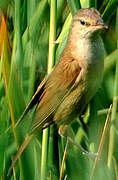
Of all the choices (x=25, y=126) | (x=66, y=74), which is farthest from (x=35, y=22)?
(x=25, y=126)

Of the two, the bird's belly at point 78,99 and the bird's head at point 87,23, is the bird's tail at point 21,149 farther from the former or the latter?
the bird's head at point 87,23

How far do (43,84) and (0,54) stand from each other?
1.00 ft

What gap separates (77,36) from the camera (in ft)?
8.53

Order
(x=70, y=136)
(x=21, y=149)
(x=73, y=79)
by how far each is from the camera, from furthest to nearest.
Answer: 1. (x=73, y=79)
2. (x=70, y=136)
3. (x=21, y=149)

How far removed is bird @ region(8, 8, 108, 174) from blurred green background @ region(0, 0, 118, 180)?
55 millimetres

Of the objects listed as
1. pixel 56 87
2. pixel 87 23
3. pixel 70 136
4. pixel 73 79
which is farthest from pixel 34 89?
pixel 87 23

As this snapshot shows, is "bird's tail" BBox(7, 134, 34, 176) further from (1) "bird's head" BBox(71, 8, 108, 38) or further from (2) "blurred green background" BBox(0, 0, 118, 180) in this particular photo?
(1) "bird's head" BBox(71, 8, 108, 38)

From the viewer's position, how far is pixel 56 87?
270 centimetres

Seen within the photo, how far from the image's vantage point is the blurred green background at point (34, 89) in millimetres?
2242

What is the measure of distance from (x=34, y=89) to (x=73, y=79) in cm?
24

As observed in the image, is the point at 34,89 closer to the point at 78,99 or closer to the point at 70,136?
the point at 78,99

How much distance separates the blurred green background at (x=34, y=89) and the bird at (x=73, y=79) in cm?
5

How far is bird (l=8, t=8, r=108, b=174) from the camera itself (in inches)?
99.3

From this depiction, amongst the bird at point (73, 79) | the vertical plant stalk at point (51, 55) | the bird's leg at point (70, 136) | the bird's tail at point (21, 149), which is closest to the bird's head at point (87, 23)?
the bird at point (73, 79)
